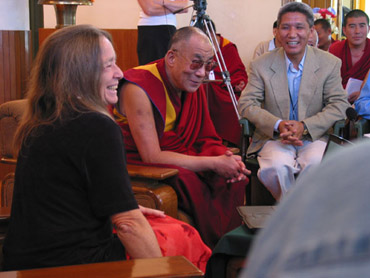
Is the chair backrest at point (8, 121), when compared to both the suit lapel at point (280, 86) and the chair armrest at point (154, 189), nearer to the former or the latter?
the chair armrest at point (154, 189)

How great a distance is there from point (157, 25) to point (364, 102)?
1384 mm

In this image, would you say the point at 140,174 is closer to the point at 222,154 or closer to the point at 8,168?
the point at 222,154

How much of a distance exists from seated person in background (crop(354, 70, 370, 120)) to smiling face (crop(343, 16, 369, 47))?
1098 millimetres

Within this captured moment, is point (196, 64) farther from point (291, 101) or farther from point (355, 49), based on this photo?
point (355, 49)

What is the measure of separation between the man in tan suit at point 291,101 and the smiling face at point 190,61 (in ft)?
1.68

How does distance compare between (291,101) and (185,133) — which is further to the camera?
(291,101)

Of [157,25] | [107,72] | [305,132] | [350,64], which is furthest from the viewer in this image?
[350,64]

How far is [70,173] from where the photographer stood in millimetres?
1272

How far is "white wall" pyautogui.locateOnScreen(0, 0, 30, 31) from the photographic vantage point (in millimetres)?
4656

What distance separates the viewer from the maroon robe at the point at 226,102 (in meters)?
4.02

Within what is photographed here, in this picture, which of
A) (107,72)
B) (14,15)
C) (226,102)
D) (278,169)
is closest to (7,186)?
(107,72)

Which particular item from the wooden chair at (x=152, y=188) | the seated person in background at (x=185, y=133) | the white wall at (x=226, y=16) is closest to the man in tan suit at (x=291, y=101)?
the seated person in background at (x=185, y=133)

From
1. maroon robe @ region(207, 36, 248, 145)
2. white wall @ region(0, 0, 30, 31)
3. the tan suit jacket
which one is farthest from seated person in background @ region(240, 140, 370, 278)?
white wall @ region(0, 0, 30, 31)

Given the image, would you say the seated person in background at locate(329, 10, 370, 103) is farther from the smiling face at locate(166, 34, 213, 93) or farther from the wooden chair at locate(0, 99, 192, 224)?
the wooden chair at locate(0, 99, 192, 224)
